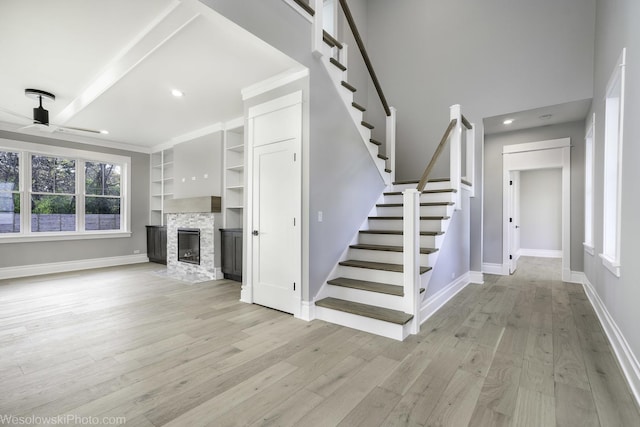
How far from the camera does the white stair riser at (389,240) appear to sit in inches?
138

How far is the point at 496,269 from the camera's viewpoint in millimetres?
5465

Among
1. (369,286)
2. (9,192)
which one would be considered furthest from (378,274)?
(9,192)

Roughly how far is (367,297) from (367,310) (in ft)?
0.70

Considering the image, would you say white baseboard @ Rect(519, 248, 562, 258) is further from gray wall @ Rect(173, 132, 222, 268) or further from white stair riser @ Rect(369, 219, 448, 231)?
gray wall @ Rect(173, 132, 222, 268)

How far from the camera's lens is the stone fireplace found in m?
5.29

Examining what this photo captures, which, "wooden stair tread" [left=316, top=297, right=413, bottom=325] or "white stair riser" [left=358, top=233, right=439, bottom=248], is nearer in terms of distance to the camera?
"wooden stair tread" [left=316, top=297, right=413, bottom=325]

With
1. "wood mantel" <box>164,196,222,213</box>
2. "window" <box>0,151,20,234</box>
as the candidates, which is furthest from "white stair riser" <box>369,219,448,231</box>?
"window" <box>0,151,20,234</box>

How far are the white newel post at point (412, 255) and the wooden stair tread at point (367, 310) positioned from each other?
12cm

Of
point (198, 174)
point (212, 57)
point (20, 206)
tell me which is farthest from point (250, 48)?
point (20, 206)

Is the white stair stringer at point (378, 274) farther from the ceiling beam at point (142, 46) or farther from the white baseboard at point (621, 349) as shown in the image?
the ceiling beam at point (142, 46)

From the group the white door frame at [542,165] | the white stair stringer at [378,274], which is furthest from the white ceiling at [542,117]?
the white stair stringer at [378,274]

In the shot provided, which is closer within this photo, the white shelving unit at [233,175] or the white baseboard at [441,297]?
the white baseboard at [441,297]

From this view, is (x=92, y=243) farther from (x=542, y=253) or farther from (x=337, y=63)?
(x=542, y=253)

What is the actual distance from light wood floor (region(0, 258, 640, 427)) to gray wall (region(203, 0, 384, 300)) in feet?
3.21
